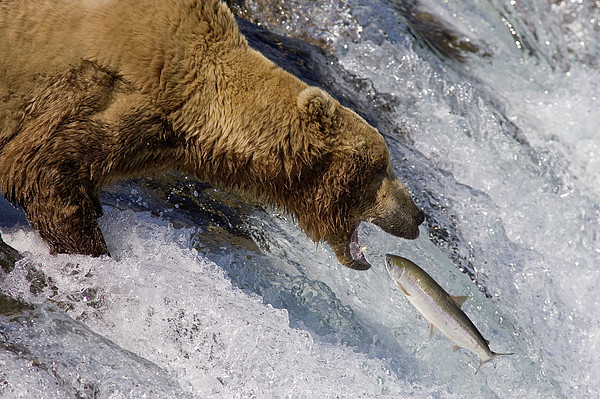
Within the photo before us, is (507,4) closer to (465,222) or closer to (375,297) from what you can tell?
(465,222)

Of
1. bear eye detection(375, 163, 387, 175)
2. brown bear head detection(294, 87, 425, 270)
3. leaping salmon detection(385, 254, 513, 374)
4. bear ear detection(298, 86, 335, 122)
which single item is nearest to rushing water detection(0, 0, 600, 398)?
leaping salmon detection(385, 254, 513, 374)

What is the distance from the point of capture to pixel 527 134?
8.16 m

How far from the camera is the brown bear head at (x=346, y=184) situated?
434 centimetres

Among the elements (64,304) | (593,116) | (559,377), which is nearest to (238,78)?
(64,304)

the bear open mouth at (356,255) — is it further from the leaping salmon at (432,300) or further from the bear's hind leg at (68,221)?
the bear's hind leg at (68,221)

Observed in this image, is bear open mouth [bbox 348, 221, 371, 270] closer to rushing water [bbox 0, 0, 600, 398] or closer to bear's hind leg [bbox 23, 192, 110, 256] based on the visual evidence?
rushing water [bbox 0, 0, 600, 398]

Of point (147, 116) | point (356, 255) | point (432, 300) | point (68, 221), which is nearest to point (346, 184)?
point (356, 255)

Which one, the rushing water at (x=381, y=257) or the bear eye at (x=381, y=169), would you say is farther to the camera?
the bear eye at (x=381, y=169)

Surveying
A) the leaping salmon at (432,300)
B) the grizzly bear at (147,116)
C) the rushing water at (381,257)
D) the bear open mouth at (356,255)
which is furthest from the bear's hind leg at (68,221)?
the leaping salmon at (432,300)

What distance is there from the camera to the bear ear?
4.22 m

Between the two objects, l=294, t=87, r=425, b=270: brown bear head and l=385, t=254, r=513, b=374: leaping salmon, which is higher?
l=294, t=87, r=425, b=270: brown bear head

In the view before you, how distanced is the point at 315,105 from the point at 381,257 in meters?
2.05

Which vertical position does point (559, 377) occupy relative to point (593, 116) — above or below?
below

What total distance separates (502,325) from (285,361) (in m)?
2.56
